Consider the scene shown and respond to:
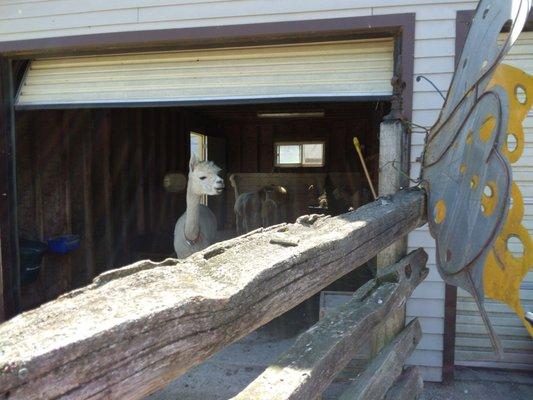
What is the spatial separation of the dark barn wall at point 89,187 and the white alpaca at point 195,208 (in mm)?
2085

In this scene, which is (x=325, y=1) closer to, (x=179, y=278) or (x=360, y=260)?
(x=360, y=260)

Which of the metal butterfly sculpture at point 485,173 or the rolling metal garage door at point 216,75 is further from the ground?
the rolling metal garage door at point 216,75

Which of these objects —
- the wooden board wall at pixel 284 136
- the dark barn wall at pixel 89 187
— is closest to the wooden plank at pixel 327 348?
the dark barn wall at pixel 89 187

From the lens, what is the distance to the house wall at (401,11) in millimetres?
3561

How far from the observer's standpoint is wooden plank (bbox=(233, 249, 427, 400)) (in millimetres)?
1091

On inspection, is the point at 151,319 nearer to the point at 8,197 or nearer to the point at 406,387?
the point at 406,387

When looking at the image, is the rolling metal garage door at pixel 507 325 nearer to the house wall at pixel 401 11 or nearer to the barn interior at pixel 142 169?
the house wall at pixel 401 11

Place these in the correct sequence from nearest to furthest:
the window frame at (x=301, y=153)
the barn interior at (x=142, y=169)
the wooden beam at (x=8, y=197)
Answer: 1. the wooden beam at (x=8, y=197)
2. the barn interior at (x=142, y=169)
3. the window frame at (x=301, y=153)

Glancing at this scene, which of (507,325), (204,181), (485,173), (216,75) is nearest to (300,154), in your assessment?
(204,181)

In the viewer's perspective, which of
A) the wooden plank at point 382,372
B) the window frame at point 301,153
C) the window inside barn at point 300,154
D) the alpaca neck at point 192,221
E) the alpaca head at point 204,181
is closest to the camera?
the wooden plank at point 382,372

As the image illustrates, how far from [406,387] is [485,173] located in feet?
4.74

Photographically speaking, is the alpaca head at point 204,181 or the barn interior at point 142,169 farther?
the barn interior at point 142,169

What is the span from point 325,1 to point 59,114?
4.24 metres

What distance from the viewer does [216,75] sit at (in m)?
4.09
